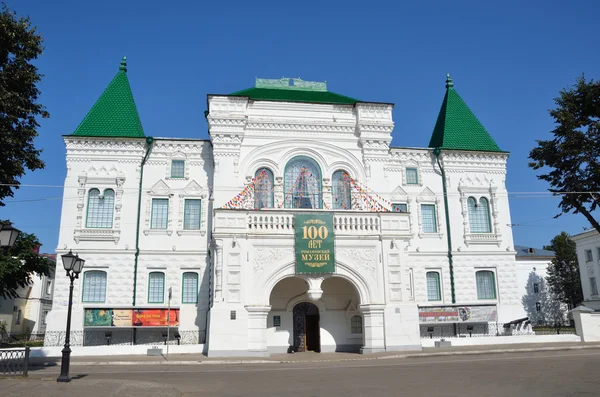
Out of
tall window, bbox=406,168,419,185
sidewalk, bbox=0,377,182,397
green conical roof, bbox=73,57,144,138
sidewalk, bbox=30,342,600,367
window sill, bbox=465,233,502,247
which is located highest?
green conical roof, bbox=73,57,144,138

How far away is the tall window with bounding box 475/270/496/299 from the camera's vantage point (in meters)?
28.4

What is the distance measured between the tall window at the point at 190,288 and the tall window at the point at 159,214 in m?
2.96

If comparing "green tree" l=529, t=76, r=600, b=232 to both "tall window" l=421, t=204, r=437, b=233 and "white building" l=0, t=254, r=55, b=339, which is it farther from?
"white building" l=0, t=254, r=55, b=339

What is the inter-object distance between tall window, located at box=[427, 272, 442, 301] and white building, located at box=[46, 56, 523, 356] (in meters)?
0.06

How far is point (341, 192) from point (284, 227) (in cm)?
610

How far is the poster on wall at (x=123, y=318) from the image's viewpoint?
24422 millimetres

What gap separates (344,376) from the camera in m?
14.3

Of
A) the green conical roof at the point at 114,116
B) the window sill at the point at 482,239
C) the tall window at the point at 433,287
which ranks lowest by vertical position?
the tall window at the point at 433,287

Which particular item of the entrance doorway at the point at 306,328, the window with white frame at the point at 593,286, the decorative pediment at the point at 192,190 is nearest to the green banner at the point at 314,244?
the entrance doorway at the point at 306,328

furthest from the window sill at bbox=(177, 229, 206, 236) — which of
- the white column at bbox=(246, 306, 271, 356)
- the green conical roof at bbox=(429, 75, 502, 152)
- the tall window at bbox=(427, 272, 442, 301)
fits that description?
the green conical roof at bbox=(429, 75, 502, 152)

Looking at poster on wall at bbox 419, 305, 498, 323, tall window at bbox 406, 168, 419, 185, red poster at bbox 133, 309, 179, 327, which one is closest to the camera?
red poster at bbox 133, 309, 179, 327

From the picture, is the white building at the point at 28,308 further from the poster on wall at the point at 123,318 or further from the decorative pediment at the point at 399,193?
the decorative pediment at the point at 399,193

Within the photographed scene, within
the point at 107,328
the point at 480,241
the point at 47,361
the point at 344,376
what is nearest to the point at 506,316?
the point at 480,241

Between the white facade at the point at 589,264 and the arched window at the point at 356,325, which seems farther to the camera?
the white facade at the point at 589,264
